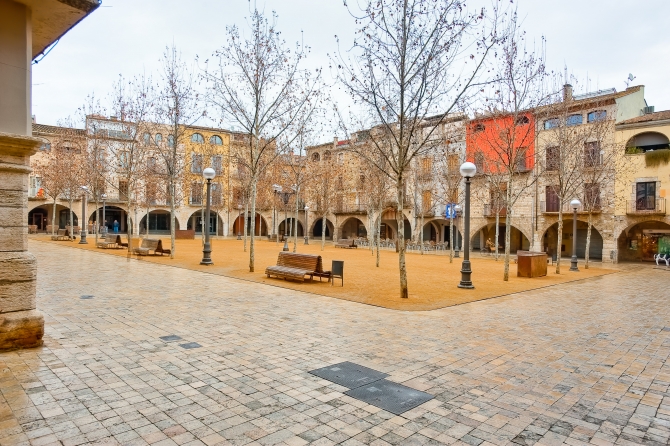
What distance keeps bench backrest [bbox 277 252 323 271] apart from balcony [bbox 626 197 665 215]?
25898mm

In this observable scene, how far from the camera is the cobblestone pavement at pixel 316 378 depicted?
3.57 meters

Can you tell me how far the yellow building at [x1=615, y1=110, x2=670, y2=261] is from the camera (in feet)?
89.1

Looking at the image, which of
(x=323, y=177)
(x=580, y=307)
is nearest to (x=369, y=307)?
(x=580, y=307)

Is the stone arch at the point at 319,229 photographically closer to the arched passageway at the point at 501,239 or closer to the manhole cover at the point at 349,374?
the arched passageway at the point at 501,239

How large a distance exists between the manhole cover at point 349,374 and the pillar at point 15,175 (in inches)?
157

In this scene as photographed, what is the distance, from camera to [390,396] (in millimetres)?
4352

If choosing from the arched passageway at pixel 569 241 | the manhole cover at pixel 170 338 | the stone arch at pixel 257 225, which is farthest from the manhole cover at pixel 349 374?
the stone arch at pixel 257 225

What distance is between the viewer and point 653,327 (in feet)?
26.7

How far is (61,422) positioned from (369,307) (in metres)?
6.68

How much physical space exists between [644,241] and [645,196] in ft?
13.8

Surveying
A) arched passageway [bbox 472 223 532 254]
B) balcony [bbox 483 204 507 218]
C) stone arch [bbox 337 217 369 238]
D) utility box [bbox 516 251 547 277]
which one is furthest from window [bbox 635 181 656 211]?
stone arch [bbox 337 217 369 238]

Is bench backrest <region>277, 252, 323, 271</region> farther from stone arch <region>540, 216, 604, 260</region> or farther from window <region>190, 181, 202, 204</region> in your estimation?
window <region>190, 181, 202, 204</region>

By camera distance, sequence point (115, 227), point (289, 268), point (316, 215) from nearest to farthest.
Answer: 1. point (289, 268)
2. point (115, 227)
3. point (316, 215)

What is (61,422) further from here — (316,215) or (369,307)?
(316,215)
